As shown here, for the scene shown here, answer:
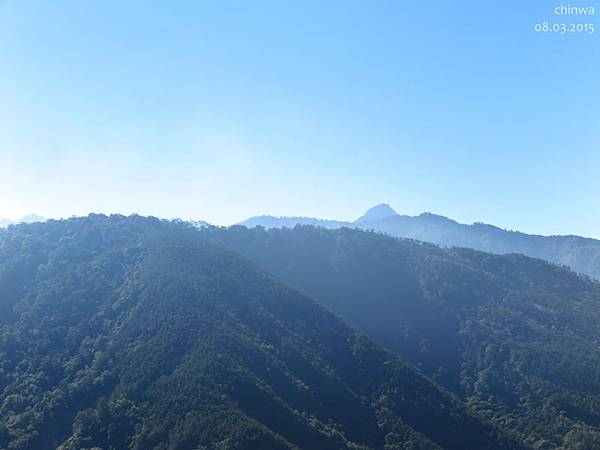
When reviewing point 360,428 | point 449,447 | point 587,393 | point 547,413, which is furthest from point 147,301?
point 587,393

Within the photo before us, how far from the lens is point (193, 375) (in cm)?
13775

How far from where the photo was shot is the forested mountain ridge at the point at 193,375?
412ft

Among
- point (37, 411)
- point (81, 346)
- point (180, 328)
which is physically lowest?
point (37, 411)

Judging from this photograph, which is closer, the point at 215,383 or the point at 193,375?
the point at 215,383

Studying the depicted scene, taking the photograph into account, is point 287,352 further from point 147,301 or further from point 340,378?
point 147,301

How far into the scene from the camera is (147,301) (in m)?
176

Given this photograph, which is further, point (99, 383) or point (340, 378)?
point (340, 378)

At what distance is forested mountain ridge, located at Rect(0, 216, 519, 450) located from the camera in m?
126

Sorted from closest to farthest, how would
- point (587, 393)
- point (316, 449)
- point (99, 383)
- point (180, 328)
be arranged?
point (316, 449) → point (99, 383) → point (180, 328) → point (587, 393)

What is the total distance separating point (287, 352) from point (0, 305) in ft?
306

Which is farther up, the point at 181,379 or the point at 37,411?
the point at 181,379

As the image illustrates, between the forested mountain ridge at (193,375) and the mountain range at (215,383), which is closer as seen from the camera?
the forested mountain ridge at (193,375)

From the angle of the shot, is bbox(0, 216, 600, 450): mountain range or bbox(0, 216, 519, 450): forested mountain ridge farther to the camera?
bbox(0, 216, 600, 450): mountain range

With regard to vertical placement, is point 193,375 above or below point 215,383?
above
